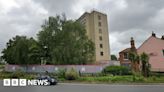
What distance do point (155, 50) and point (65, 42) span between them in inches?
806

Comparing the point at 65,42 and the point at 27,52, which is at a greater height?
the point at 65,42

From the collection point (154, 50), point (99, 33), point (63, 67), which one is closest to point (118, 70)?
point (63, 67)

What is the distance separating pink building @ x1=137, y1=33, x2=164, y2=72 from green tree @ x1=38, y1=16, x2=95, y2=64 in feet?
44.2

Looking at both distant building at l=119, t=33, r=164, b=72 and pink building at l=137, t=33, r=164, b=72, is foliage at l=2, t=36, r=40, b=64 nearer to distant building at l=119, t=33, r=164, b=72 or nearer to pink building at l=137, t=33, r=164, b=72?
distant building at l=119, t=33, r=164, b=72

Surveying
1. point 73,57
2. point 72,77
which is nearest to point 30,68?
point 73,57

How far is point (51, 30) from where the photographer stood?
201 feet

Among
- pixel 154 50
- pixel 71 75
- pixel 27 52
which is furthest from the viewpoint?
pixel 27 52

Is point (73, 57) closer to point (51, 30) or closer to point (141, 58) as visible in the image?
point (51, 30)

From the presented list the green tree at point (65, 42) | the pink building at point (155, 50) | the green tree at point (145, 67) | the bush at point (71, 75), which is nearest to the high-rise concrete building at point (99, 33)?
the green tree at point (65, 42)

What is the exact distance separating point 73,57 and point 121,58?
59.5 feet

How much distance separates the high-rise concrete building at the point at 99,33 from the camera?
8244 cm

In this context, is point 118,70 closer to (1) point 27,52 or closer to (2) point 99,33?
(1) point 27,52

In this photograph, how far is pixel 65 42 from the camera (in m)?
57.0

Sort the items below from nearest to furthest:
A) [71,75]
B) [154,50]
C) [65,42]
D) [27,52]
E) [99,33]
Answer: [71,75] → [154,50] → [65,42] → [27,52] → [99,33]
